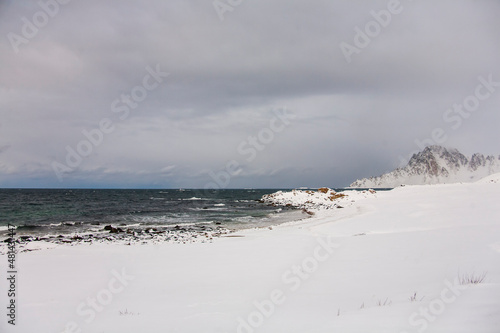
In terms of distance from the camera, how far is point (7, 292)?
30.8 feet

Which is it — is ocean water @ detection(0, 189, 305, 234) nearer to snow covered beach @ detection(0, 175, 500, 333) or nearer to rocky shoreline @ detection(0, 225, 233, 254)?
rocky shoreline @ detection(0, 225, 233, 254)

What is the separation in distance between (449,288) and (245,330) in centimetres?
456

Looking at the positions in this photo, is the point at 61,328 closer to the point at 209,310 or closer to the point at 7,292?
the point at 209,310

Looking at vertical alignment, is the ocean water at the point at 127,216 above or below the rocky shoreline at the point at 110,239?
below

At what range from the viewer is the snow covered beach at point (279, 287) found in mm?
5637

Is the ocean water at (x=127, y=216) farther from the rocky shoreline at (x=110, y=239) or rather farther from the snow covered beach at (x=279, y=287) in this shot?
the snow covered beach at (x=279, y=287)

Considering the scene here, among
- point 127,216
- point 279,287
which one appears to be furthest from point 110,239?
point 127,216

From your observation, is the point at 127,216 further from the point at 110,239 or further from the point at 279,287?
the point at 279,287

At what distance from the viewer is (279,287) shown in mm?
8648

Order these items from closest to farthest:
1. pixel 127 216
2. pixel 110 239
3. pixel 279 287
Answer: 1. pixel 279 287
2. pixel 110 239
3. pixel 127 216

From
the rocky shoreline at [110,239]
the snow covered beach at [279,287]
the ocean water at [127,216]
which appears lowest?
the ocean water at [127,216]


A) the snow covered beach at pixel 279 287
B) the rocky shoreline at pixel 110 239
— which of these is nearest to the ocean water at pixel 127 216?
the rocky shoreline at pixel 110 239

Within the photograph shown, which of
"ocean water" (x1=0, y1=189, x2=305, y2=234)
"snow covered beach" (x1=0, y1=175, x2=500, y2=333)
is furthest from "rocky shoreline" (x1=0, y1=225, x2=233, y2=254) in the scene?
"snow covered beach" (x1=0, y1=175, x2=500, y2=333)

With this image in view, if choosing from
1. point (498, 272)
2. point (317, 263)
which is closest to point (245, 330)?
point (317, 263)
